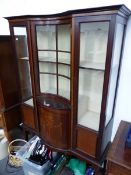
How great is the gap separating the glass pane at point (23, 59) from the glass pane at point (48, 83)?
10.2 inches

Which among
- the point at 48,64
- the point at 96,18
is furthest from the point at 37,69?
the point at 96,18

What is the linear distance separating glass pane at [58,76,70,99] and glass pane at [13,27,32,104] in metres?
0.50

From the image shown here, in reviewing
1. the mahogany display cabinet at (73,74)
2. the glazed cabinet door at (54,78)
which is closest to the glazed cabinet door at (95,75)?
the mahogany display cabinet at (73,74)

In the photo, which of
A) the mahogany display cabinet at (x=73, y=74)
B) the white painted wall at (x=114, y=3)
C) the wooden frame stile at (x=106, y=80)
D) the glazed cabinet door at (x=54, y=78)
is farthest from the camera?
the glazed cabinet door at (x=54, y=78)

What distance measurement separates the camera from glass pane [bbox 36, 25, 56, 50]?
148 centimetres

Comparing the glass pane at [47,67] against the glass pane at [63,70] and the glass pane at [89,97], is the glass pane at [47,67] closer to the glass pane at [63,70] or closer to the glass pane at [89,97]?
the glass pane at [63,70]

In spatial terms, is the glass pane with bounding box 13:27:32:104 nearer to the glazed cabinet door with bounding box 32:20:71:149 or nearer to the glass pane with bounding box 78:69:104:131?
the glazed cabinet door with bounding box 32:20:71:149

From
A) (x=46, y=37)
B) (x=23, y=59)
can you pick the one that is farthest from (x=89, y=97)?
(x=23, y=59)

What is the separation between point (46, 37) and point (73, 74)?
606mm

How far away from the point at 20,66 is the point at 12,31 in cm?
40

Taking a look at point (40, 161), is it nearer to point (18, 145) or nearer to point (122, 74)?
point (18, 145)

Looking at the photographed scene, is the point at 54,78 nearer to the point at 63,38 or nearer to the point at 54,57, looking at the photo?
the point at 54,57

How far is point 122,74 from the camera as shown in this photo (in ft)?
4.76

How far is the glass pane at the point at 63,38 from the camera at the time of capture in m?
1.44
